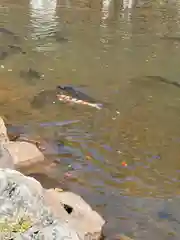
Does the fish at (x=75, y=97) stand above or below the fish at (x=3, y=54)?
below

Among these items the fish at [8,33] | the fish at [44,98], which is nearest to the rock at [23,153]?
the fish at [44,98]

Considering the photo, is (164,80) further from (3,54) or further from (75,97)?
(3,54)

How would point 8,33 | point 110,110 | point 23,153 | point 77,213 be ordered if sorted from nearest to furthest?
point 77,213 < point 23,153 < point 110,110 < point 8,33

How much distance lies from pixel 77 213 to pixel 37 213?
1553 mm

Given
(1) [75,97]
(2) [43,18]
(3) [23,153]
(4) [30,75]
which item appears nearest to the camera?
(3) [23,153]

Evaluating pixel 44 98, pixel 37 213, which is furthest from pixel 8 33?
pixel 37 213

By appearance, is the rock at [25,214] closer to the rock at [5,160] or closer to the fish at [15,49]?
the rock at [5,160]

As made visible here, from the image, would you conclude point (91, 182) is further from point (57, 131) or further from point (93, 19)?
point (93, 19)

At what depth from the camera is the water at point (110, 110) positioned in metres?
6.82

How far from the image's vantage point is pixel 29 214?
4.29m

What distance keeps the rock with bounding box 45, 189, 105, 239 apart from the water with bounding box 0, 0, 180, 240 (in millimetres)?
293

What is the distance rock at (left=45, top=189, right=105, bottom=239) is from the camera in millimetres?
5314

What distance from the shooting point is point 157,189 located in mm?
7180

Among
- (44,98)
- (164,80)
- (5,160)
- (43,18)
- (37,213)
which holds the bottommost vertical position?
(164,80)
